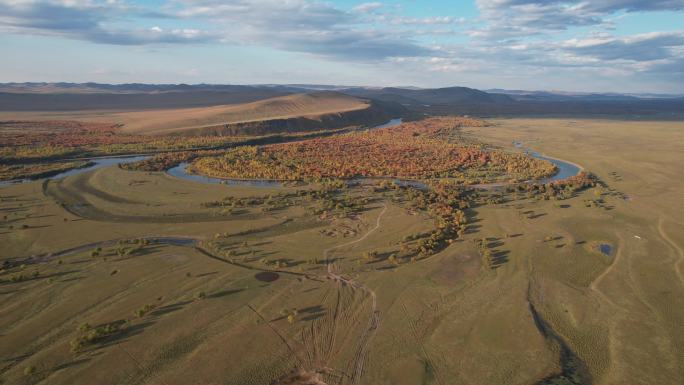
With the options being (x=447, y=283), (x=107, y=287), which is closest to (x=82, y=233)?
(x=107, y=287)

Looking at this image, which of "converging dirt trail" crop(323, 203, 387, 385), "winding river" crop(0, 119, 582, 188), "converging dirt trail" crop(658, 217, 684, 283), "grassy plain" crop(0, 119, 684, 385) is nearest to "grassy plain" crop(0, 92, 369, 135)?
"winding river" crop(0, 119, 582, 188)

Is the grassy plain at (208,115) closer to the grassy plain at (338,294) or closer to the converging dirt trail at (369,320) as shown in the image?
the grassy plain at (338,294)

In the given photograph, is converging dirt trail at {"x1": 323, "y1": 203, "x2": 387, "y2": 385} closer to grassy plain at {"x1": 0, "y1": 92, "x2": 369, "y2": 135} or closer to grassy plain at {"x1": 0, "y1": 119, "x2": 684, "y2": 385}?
grassy plain at {"x1": 0, "y1": 119, "x2": 684, "y2": 385}

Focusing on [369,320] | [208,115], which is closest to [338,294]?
[369,320]

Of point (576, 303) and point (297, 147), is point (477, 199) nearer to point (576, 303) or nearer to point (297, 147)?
point (576, 303)

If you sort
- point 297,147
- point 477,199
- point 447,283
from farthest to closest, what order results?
point 297,147, point 477,199, point 447,283

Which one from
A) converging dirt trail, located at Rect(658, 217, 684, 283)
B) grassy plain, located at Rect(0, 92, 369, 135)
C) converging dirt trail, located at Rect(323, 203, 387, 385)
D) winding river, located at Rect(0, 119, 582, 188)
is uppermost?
grassy plain, located at Rect(0, 92, 369, 135)

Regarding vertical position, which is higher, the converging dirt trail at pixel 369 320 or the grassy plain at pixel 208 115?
the grassy plain at pixel 208 115

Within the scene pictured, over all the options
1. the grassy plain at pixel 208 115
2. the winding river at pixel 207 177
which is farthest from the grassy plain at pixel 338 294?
the grassy plain at pixel 208 115
